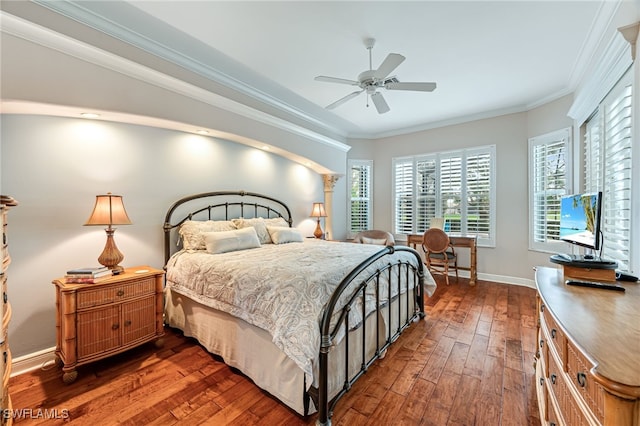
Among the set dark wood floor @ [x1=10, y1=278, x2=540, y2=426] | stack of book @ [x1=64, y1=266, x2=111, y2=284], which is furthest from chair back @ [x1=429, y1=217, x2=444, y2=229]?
stack of book @ [x1=64, y1=266, x2=111, y2=284]

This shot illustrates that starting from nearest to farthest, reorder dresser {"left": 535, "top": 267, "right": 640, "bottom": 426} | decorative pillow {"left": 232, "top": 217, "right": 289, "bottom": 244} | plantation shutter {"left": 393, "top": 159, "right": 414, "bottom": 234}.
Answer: dresser {"left": 535, "top": 267, "right": 640, "bottom": 426} → decorative pillow {"left": 232, "top": 217, "right": 289, "bottom": 244} → plantation shutter {"left": 393, "top": 159, "right": 414, "bottom": 234}

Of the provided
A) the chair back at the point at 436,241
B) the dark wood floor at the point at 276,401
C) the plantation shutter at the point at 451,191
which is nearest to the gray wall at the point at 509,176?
the plantation shutter at the point at 451,191

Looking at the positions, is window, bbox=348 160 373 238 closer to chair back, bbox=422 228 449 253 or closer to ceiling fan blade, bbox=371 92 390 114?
chair back, bbox=422 228 449 253

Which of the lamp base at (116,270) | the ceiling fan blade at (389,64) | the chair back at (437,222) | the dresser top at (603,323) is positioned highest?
the ceiling fan blade at (389,64)

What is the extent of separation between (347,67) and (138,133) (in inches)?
94.6

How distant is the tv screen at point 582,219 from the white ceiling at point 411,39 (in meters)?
1.66

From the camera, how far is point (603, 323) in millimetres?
1029

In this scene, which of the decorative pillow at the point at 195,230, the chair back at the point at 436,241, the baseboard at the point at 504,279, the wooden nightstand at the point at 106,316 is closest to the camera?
the wooden nightstand at the point at 106,316

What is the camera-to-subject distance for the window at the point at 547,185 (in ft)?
12.7

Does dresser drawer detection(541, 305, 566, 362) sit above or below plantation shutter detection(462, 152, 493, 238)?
below

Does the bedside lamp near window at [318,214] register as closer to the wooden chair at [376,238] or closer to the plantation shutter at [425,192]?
the wooden chair at [376,238]

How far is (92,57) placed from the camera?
2250mm

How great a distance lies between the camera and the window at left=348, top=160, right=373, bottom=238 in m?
6.00

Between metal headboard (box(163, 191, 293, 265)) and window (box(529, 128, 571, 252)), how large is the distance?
3954 mm
